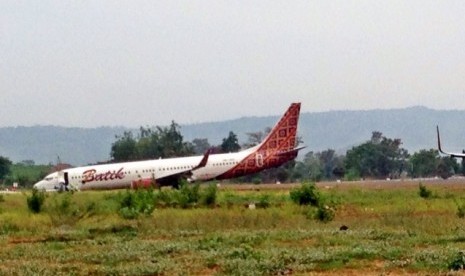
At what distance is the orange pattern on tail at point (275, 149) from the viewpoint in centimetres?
6531

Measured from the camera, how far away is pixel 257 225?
88.3 ft

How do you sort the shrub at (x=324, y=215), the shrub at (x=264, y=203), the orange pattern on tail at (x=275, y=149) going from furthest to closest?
the orange pattern on tail at (x=275, y=149), the shrub at (x=264, y=203), the shrub at (x=324, y=215)


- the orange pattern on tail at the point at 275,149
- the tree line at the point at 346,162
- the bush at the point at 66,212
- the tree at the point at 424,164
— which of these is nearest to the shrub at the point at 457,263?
the bush at the point at 66,212

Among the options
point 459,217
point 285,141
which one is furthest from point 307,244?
point 285,141

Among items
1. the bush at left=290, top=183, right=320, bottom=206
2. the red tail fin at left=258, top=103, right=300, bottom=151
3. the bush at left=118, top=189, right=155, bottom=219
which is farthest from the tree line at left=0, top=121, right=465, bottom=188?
the bush at left=118, top=189, right=155, bottom=219

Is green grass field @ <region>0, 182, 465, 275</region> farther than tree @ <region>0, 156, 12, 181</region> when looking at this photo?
No

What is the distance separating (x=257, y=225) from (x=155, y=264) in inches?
400

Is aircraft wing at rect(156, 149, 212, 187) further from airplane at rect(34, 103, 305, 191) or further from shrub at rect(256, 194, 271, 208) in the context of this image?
shrub at rect(256, 194, 271, 208)

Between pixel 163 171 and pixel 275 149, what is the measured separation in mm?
8721

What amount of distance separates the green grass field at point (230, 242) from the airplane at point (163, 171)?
2667 centimetres

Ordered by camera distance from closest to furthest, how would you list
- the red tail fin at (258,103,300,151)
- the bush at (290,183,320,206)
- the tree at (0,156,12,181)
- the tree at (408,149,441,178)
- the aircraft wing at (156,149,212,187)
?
the bush at (290,183,320,206) → the aircraft wing at (156,149,212,187) → the red tail fin at (258,103,300,151) → the tree at (0,156,12,181) → the tree at (408,149,441,178)

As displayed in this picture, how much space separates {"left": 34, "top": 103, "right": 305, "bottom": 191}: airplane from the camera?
202ft

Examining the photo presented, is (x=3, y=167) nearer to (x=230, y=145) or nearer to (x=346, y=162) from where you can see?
(x=230, y=145)

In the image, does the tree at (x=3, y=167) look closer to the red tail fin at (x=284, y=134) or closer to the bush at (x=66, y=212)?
the red tail fin at (x=284, y=134)
